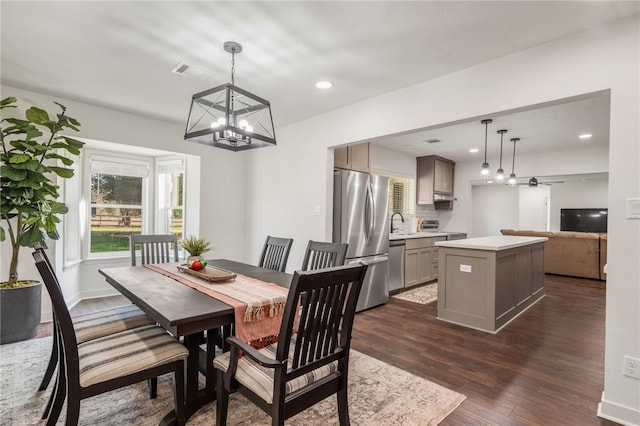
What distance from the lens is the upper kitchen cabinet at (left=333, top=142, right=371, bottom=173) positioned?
4.14 m

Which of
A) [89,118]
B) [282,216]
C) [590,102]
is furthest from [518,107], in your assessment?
[89,118]

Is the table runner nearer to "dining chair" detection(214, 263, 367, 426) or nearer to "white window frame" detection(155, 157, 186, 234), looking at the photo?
"dining chair" detection(214, 263, 367, 426)

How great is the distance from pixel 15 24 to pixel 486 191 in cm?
1106

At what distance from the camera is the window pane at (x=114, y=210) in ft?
15.0

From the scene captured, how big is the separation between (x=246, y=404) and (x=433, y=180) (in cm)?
Result: 567

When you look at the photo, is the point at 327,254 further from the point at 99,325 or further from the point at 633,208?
the point at 633,208

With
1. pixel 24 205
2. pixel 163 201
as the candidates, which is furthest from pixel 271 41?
pixel 163 201

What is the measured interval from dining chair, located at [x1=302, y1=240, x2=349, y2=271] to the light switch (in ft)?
5.81

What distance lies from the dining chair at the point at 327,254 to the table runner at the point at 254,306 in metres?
0.56

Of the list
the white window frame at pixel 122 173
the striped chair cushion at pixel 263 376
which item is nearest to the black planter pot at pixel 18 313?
the white window frame at pixel 122 173

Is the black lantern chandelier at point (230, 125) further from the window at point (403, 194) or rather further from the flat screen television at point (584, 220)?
the flat screen television at point (584, 220)

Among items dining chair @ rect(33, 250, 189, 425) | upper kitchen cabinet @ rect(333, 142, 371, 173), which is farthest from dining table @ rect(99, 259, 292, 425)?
upper kitchen cabinet @ rect(333, 142, 371, 173)

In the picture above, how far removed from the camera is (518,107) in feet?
7.89

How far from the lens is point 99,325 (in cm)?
198
